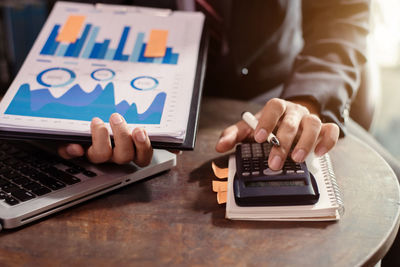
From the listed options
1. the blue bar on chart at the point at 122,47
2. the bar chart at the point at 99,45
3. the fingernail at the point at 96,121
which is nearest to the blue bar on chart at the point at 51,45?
the bar chart at the point at 99,45

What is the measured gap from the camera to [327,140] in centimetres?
76

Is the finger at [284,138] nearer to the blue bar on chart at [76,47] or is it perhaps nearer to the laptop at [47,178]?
the laptop at [47,178]

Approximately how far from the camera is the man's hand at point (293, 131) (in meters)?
0.71

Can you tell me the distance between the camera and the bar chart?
853mm

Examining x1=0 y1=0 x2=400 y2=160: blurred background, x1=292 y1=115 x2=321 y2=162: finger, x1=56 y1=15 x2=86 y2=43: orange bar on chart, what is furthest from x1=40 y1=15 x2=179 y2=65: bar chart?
x1=0 y1=0 x2=400 y2=160: blurred background

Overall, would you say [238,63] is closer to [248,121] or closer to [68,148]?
[248,121]

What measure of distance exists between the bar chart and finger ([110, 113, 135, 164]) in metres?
0.18

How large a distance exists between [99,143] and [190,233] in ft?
0.64

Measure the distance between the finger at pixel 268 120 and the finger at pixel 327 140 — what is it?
3.0 inches

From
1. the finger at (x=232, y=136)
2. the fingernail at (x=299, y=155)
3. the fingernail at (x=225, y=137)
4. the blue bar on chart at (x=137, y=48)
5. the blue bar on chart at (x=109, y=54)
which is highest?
the blue bar on chart at (x=109, y=54)

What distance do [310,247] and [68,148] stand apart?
0.41 meters

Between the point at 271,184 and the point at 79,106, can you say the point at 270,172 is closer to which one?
the point at 271,184

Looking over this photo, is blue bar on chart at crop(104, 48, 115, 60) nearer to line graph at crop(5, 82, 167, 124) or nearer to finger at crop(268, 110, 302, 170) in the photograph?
line graph at crop(5, 82, 167, 124)

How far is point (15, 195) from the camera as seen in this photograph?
0.66 m
